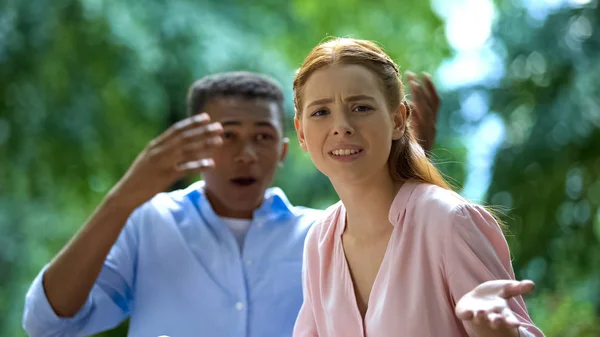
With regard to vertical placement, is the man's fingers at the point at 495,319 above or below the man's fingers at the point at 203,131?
below

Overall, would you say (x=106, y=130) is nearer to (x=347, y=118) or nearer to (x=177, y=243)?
(x=177, y=243)

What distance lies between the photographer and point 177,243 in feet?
6.22

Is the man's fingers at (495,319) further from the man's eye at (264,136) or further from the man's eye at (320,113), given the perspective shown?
the man's eye at (264,136)

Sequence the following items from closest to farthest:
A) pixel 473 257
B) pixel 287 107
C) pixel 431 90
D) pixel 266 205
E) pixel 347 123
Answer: pixel 473 257
pixel 347 123
pixel 431 90
pixel 266 205
pixel 287 107

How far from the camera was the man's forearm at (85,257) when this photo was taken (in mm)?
1756

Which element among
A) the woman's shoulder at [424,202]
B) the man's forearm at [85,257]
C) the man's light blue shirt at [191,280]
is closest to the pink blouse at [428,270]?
the woman's shoulder at [424,202]

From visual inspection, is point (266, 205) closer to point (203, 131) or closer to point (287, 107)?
point (203, 131)

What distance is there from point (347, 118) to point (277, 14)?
9.61 feet

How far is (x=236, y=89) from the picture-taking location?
2014 mm

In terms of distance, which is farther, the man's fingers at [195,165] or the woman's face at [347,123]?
the man's fingers at [195,165]

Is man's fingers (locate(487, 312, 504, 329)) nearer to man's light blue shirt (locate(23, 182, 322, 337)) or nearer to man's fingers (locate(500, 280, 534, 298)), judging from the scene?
man's fingers (locate(500, 280, 534, 298))

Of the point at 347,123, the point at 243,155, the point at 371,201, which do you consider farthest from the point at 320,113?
the point at 243,155

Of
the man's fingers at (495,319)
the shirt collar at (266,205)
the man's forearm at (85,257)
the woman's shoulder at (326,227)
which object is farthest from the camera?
the shirt collar at (266,205)

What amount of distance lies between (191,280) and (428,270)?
716 mm
